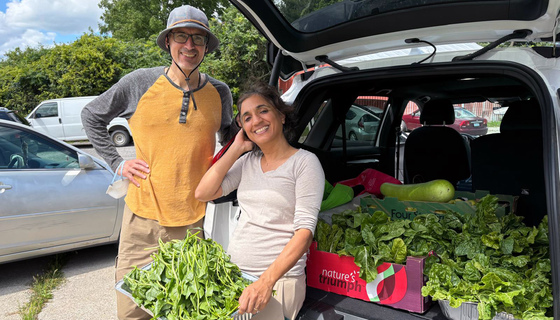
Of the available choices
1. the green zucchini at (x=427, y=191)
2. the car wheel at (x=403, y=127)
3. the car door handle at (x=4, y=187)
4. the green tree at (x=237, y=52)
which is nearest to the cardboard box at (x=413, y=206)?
the green zucchini at (x=427, y=191)

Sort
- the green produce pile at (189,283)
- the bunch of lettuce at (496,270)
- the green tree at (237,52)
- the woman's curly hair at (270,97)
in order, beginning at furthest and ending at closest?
the green tree at (237,52)
the woman's curly hair at (270,97)
the bunch of lettuce at (496,270)
the green produce pile at (189,283)

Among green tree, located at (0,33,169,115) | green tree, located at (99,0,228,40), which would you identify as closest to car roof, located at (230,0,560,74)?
green tree, located at (0,33,169,115)

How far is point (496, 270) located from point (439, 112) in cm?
285

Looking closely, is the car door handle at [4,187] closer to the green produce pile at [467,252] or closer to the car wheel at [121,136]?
the green produce pile at [467,252]

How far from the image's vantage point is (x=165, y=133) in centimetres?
220

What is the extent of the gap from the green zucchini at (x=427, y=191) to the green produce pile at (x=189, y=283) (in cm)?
163

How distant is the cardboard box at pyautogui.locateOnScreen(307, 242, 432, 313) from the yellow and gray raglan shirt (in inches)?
28.6

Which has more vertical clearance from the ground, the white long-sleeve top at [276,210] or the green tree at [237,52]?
the green tree at [237,52]

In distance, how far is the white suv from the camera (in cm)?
180

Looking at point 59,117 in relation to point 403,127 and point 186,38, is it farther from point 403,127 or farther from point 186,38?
point 186,38

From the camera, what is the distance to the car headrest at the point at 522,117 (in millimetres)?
3127

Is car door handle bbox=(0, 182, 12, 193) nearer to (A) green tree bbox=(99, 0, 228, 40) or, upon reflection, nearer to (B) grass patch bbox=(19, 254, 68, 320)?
(B) grass patch bbox=(19, 254, 68, 320)

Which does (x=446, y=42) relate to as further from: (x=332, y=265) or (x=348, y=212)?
(x=332, y=265)

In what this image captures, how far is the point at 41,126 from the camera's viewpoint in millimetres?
Result: 15117
